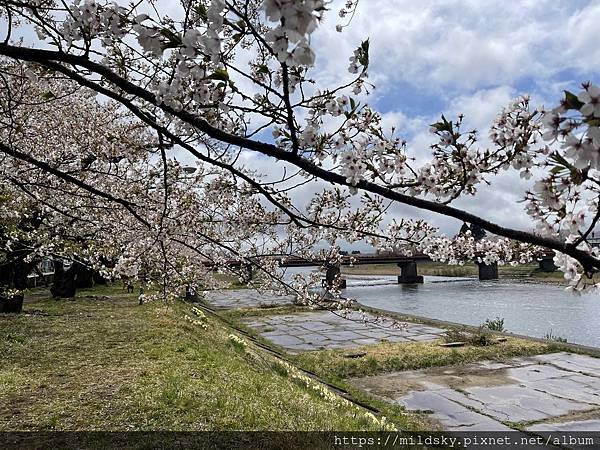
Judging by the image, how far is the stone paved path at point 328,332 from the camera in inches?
351

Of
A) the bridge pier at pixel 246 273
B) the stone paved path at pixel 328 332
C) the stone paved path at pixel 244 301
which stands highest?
the bridge pier at pixel 246 273

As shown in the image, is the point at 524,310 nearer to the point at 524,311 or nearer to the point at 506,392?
the point at 524,311

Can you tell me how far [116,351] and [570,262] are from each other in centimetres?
606

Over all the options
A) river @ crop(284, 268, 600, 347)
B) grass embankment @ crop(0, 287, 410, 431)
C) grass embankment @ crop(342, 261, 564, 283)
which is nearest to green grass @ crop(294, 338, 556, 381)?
grass embankment @ crop(0, 287, 410, 431)

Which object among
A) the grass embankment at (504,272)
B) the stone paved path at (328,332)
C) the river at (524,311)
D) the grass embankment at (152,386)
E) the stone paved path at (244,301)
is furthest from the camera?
the grass embankment at (504,272)

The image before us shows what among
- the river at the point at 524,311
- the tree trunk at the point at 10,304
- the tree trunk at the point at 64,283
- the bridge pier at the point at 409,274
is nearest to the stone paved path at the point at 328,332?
the river at the point at 524,311

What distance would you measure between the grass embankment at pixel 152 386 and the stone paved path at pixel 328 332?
1497 mm

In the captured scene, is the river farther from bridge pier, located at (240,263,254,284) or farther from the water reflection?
bridge pier, located at (240,263,254,284)

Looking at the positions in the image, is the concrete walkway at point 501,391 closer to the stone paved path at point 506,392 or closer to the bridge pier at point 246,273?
the stone paved path at point 506,392

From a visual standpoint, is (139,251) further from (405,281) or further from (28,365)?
(405,281)

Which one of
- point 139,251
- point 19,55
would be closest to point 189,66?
point 19,55

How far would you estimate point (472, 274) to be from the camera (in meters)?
35.9

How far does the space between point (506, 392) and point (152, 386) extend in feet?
13.3

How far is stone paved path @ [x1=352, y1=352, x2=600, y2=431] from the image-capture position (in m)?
4.72
